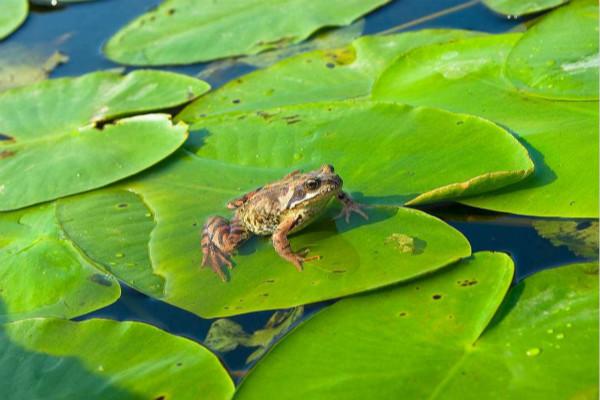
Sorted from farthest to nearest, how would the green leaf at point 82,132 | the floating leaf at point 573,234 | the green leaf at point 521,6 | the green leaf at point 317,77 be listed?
1. the green leaf at point 521,6
2. the green leaf at point 317,77
3. the green leaf at point 82,132
4. the floating leaf at point 573,234

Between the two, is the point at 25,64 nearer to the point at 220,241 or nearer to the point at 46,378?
the point at 220,241

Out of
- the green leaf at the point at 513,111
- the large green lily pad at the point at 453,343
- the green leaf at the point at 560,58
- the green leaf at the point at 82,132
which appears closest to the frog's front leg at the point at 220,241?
the large green lily pad at the point at 453,343

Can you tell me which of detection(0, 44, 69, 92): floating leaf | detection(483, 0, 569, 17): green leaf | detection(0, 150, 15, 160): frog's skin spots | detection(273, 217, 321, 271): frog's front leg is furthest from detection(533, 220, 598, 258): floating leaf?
detection(0, 44, 69, 92): floating leaf

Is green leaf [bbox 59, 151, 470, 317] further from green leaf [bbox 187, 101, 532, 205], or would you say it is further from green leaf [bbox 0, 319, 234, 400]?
green leaf [bbox 0, 319, 234, 400]

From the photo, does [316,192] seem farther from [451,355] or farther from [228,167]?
[451,355]

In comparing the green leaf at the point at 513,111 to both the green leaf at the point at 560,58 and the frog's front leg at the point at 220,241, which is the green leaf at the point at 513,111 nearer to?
the green leaf at the point at 560,58

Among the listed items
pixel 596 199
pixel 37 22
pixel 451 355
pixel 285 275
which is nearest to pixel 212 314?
pixel 285 275
